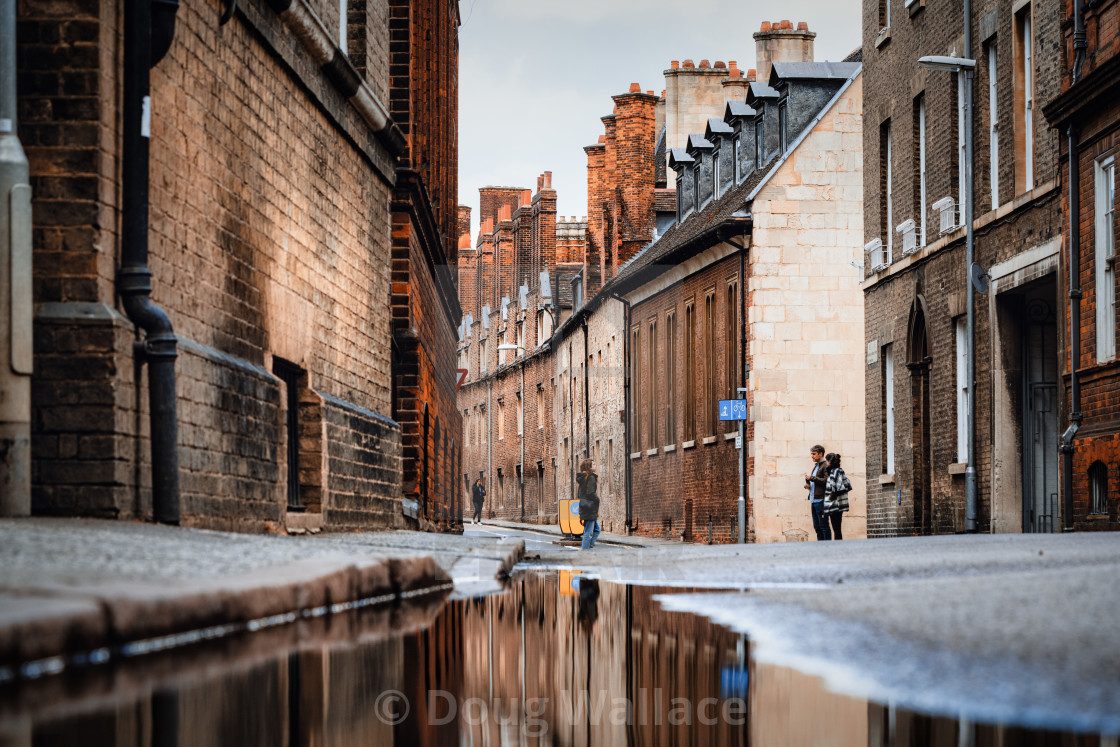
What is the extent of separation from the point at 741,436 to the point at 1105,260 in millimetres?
13561

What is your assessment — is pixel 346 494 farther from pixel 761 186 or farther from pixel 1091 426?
pixel 761 186

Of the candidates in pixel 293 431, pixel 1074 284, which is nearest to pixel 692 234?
pixel 1074 284

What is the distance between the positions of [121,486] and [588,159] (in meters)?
39.7

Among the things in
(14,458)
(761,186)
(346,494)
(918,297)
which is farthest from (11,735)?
(761,186)

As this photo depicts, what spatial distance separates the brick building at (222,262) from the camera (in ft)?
31.8

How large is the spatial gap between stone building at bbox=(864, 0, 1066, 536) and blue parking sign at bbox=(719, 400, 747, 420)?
9.03 feet

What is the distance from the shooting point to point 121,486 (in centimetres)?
966

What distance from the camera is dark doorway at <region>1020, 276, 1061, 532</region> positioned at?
2066 cm

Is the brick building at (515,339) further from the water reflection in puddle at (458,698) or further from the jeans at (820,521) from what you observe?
the water reflection in puddle at (458,698)

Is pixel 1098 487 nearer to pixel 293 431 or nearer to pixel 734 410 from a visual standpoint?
pixel 293 431

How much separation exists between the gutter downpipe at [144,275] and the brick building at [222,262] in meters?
0.01

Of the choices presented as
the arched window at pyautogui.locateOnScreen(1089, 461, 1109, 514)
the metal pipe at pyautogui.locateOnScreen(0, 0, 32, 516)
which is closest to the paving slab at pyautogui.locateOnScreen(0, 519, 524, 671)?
the metal pipe at pyautogui.locateOnScreen(0, 0, 32, 516)

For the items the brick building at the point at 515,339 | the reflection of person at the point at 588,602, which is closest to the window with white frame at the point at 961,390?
the reflection of person at the point at 588,602

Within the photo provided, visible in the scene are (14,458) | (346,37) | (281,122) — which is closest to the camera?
(14,458)
